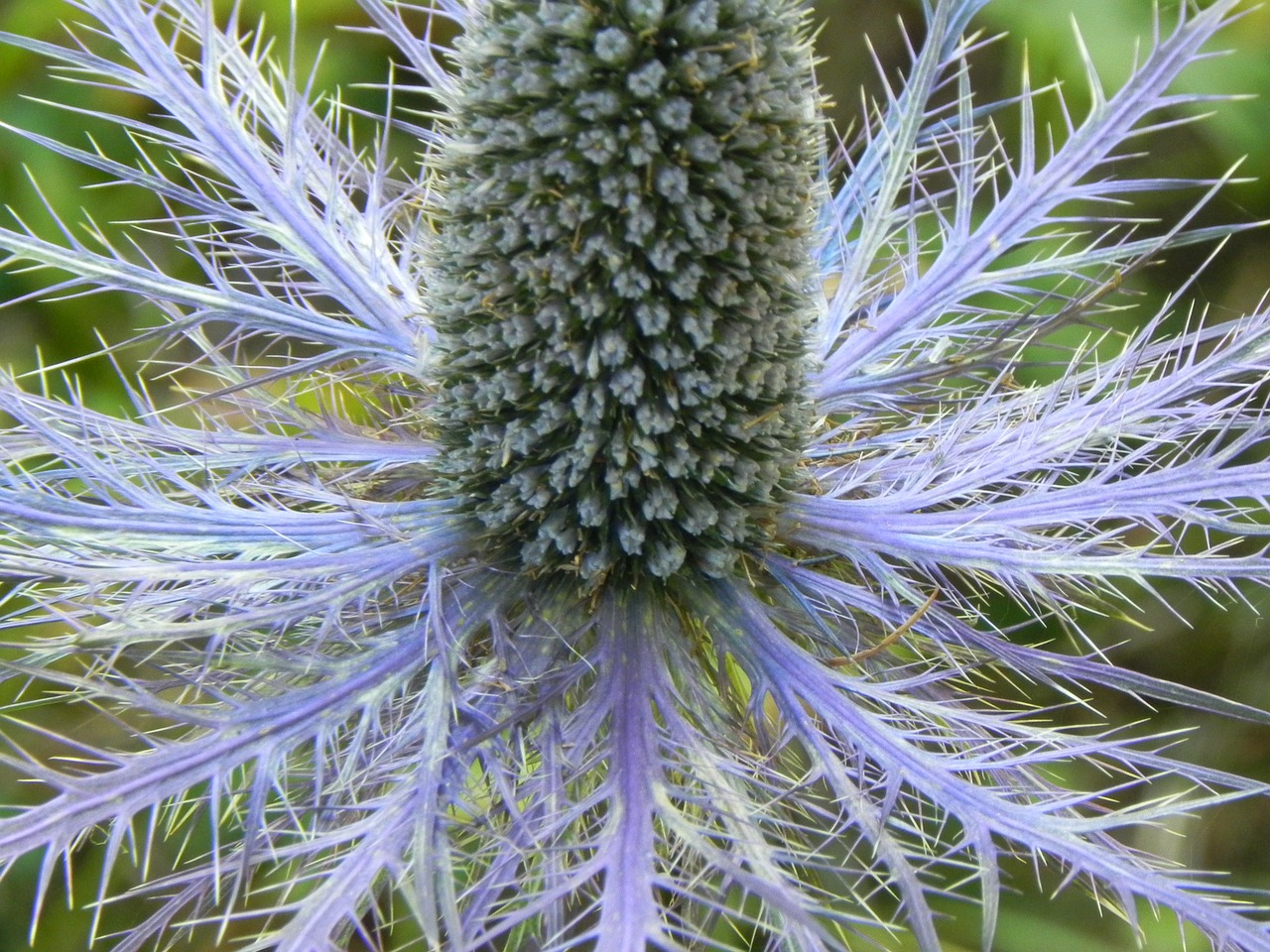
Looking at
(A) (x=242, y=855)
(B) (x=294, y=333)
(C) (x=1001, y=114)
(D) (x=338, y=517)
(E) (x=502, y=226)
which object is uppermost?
(C) (x=1001, y=114)

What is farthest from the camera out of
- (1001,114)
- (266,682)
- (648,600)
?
(1001,114)

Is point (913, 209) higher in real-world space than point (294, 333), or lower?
higher

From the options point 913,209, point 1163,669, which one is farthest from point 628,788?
point 1163,669

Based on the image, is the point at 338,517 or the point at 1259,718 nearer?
the point at 1259,718

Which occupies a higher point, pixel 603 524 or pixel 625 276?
pixel 625 276

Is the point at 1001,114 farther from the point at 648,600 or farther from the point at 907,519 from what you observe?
the point at 648,600
